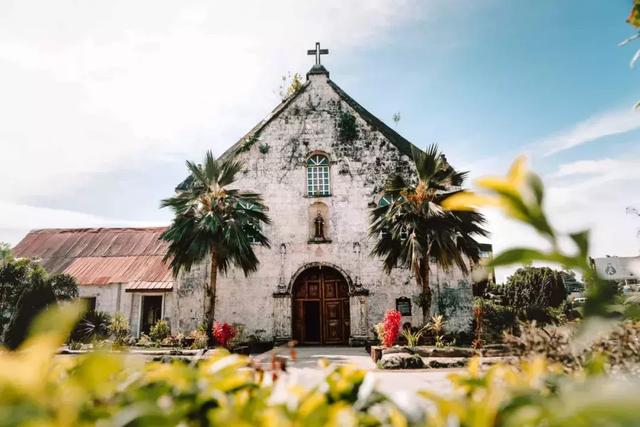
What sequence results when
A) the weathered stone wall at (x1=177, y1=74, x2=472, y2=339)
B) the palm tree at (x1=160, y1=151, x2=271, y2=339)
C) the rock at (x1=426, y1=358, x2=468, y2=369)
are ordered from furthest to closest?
the weathered stone wall at (x1=177, y1=74, x2=472, y2=339)
the palm tree at (x1=160, y1=151, x2=271, y2=339)
the rock at (x1=426, y1=358, x2=468, y2=369)

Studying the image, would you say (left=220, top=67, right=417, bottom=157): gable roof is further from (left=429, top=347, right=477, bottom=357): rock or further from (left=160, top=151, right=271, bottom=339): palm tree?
(left=429, top=347, right=477, bottom=357): rock

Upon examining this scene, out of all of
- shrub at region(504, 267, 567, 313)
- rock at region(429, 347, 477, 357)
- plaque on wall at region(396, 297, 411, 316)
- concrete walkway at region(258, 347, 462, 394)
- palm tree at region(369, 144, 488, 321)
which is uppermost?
palm tree at region(369, 144, 488, 321)

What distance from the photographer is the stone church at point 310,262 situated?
17.2 m

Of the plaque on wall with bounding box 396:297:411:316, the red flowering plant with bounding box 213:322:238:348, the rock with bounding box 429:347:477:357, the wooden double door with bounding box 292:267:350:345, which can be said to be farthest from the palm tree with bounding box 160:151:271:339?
the rock with bounding box 429:347:477:357

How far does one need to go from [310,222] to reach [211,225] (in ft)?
17.8

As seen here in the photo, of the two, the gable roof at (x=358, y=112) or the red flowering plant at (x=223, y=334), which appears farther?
the gable roof at (x=358, y=112)

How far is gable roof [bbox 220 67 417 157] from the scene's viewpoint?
19203mm

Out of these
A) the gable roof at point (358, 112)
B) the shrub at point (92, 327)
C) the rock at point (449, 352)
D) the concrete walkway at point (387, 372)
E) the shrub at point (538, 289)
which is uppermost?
the gable roof at point (358, 112)

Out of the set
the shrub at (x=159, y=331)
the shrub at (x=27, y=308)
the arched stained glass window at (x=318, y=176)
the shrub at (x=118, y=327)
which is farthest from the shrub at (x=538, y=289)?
the shrub at (x=27, y=308)

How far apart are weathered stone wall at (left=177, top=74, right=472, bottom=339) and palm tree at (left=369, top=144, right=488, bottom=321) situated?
2769mm

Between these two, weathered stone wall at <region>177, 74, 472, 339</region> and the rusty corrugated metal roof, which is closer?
weathered stone wall at <region>177, 74, 472, 339</region>

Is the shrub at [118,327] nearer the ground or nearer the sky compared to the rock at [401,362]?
nearer the sky

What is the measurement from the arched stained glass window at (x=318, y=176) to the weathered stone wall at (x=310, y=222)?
0.28 meters

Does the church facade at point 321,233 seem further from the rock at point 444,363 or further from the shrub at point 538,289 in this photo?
the shrub at point 538,289
